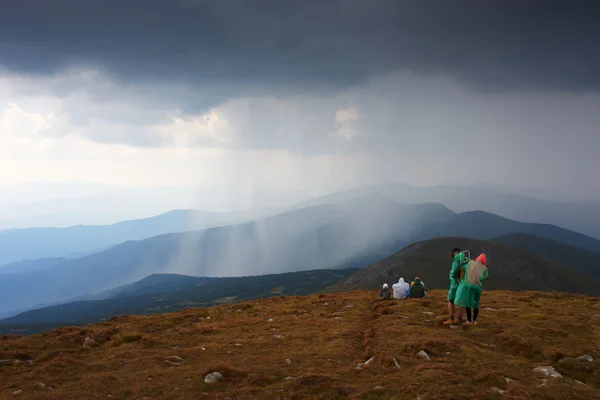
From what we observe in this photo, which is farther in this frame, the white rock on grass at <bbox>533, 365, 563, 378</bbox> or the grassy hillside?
the white rock on grass at <bbox>533, 365, 563, 378</bbox>

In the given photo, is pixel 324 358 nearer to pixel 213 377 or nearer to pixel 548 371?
pixel 213 377

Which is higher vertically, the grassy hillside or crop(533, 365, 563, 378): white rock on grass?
the grassy hillside

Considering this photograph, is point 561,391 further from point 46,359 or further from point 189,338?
point 46,359

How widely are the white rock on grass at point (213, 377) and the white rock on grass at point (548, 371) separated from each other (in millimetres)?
12738

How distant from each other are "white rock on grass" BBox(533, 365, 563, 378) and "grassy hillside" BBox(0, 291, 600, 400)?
35 cm

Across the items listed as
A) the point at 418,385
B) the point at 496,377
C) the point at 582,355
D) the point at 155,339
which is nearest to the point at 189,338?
the point at 155,339

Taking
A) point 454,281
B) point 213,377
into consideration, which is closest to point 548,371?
point 454,281

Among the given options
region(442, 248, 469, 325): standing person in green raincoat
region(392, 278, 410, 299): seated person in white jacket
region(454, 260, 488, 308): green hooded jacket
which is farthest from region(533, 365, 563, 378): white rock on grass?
region(392, 278, 410, 299): seated person in white jacket

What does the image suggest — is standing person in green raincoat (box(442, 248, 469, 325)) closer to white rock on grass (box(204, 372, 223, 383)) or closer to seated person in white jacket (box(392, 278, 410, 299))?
seated person in white jacket (box(392, 278, 410, 299))

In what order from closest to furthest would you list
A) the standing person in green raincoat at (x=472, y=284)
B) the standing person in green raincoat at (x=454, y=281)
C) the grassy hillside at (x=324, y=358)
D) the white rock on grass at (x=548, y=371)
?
the grassy hillside at (x=324, y=358) → the white rock on grass at (x=548, y=371) → the standing person in green raincoat at (x=472, y=284) → the standing person in green raincoat at (x=454, y=281)

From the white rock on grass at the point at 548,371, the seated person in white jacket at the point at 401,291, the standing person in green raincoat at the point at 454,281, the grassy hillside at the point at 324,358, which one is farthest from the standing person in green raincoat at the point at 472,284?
the seated person in white jacket at the point at 401,291

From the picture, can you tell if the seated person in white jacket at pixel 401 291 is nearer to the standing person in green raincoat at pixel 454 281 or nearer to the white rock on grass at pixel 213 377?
the standing person in green raincoat at pixel 454 281

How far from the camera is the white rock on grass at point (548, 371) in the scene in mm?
14212

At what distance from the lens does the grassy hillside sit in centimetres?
1325
